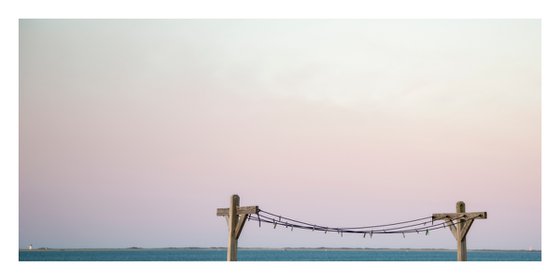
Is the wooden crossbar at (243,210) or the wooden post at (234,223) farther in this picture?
the wooden post at (234,223)

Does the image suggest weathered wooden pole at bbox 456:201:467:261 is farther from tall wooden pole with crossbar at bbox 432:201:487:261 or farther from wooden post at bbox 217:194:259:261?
wooden post at bbox 217:194:259:261

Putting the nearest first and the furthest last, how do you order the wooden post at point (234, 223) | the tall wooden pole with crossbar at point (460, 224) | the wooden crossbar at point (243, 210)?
the wooden crossbar at point (243, 210) → the wooden post at point (234, 223) → the tall wooden pole with crossbar at point (460, 224)

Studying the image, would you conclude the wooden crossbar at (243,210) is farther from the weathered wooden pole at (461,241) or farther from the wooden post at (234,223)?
the weathered wooden pole at (461,241)

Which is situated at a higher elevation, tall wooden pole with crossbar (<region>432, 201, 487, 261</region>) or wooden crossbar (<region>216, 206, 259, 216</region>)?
wooden crossbar (<region>216, 206, 259, 216</region>)

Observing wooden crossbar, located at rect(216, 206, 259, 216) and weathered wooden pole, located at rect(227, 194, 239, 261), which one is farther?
weathered wooden pole, located at rect(227, 194, 239, 261)

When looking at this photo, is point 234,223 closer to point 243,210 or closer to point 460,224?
point 243,210

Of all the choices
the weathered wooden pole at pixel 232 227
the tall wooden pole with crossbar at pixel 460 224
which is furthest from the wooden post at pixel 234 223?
the tall wooden pole with crossbar at pixel 460 224

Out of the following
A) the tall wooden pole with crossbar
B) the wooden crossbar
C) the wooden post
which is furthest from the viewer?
the tall wooden pole with crossbar

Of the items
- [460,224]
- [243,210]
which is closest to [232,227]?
[243,210]

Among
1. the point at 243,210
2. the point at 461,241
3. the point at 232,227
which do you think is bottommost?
the point at 461,241

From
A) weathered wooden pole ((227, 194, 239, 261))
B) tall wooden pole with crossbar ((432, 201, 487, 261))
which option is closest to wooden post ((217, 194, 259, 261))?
weathered wooden pole ((227, 194, 239, 261))
